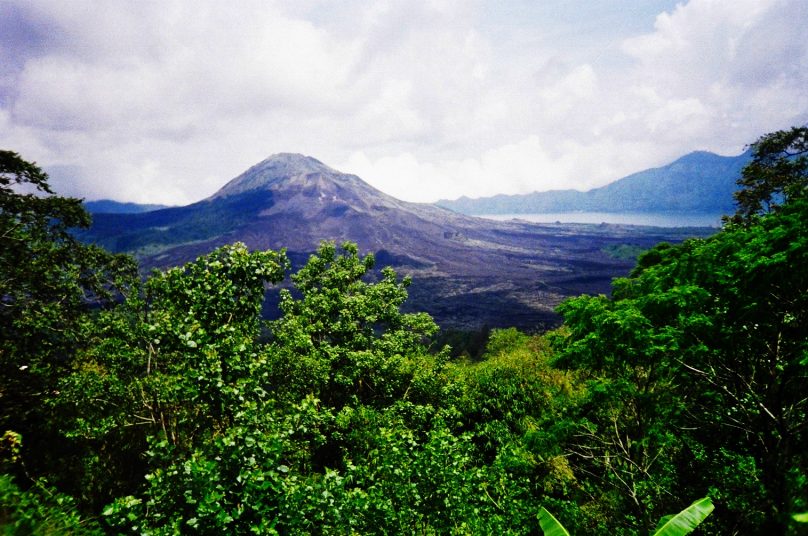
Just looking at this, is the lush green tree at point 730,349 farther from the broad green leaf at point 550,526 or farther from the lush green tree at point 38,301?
the lush green tree at point 38,301

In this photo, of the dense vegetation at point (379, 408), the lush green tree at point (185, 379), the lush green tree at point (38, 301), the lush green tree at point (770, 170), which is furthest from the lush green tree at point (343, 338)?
the lush green tree at point (770, 170)

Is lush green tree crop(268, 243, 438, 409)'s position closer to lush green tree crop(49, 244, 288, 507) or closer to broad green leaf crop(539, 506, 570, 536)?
lush green tree crop(49, 244, 288, 507)

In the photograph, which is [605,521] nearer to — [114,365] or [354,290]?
[354,290]

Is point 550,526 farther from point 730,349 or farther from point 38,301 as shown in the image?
point 38,301

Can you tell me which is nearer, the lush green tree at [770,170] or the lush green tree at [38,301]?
the lush green tree at [38,301]

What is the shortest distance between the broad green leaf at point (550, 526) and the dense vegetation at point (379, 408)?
73mm

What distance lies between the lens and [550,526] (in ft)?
22.6

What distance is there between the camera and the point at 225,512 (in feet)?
18.0

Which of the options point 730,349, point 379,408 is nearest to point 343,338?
point 379,408

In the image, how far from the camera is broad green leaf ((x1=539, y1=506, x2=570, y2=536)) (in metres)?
6.74

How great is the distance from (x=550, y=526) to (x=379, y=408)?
1126 cm

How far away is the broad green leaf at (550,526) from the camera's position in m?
6.74

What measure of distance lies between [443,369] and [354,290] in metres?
6.97

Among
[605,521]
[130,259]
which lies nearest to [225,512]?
[605,521]
